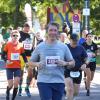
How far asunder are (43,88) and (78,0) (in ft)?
126

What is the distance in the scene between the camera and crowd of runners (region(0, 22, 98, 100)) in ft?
28.6

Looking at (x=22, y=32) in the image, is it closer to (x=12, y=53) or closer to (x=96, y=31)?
(x=12, y=53)

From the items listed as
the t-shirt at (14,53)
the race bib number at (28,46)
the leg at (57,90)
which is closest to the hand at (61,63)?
the leg at (57,90)

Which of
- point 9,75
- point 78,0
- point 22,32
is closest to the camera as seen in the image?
point 9,75

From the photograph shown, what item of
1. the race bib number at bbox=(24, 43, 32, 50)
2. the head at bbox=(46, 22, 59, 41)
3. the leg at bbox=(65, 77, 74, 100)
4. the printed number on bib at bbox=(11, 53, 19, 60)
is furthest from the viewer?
→ the race bib number at bbox=(24, 43, 32, 50)

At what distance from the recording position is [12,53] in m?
13.0

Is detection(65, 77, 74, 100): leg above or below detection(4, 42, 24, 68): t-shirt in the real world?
below

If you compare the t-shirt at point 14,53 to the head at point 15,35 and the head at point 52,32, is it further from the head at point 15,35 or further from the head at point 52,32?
the head at point 52,32

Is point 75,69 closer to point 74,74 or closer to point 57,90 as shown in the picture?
point 74,74

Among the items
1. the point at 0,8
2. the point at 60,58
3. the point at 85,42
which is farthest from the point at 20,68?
the point at 0,8

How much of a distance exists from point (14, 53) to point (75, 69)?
1.81 metres

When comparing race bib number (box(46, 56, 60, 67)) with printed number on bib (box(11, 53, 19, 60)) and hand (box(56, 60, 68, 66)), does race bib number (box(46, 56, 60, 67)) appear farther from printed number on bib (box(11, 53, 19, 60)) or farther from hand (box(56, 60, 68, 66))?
printed number on bib (box(11, 53, 19, 60))

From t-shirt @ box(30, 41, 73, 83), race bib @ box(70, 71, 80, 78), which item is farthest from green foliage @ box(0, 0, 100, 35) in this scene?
t-shirt @ box(30, 41, 73, 83)

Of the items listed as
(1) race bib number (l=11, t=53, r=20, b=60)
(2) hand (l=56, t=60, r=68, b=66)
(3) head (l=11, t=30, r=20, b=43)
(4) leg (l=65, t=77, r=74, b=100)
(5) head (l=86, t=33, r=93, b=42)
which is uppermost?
(3) head (l=11, t=30, r=20, b=43)
